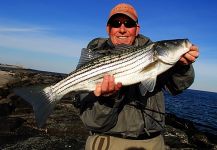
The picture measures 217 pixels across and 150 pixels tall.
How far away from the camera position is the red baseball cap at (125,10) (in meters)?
7.05

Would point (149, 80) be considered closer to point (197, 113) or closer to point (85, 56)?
point (85, 56)

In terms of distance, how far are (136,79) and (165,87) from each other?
1.17m

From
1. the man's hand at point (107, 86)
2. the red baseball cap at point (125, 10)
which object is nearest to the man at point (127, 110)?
the man's hand at point (107, 86)

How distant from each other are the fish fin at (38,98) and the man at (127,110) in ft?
2.26

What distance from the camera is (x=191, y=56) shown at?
5820 mm

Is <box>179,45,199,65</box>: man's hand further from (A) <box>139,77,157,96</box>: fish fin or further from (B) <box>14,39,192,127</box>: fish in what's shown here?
(A) <box>139,77,157,96</box>: fish fin

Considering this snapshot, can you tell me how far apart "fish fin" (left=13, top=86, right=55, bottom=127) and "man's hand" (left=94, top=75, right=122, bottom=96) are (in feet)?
3.23

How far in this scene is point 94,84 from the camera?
5980mm

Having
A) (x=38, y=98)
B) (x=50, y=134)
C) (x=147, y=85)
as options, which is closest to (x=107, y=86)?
(x=147, y=85)

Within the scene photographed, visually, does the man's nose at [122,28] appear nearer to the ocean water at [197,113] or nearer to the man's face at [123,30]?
the man's face at [123,30]

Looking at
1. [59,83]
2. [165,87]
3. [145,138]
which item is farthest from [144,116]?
[59,83]

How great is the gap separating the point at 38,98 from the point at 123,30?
2.45 metres

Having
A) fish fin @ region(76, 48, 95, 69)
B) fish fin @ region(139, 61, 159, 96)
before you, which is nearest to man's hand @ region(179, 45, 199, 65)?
fish fin @ region(139, 61, 159, 96)

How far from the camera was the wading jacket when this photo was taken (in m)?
6.11
